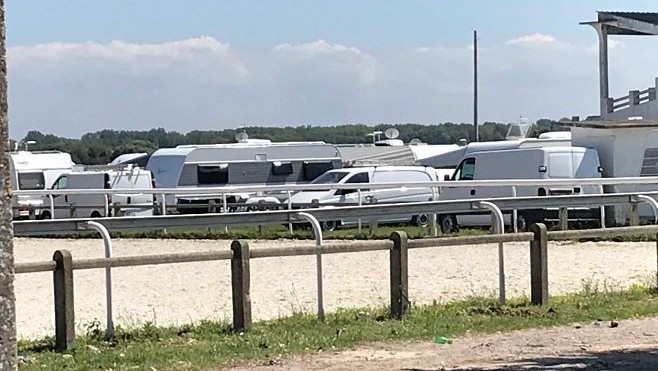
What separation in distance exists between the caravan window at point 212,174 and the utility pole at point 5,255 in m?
32.3

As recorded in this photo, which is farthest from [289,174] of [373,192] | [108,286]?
A: [108,286]

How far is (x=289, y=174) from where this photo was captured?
3753 cm

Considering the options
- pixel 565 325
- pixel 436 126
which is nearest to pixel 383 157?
pixel 565 325

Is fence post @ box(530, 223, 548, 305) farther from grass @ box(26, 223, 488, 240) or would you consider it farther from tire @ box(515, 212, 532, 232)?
tire @ box(515, 212, 532, 232)

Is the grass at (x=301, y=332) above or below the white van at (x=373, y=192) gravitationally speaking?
below

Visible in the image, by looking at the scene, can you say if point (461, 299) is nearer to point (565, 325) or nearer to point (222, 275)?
point (565, 325)

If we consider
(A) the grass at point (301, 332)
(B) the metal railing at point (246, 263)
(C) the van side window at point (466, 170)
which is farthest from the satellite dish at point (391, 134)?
(A) the grass at point (301, 332)

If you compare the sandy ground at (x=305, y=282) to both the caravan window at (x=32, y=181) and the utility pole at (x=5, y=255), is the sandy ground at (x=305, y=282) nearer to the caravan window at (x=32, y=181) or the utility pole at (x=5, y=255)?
the utility pole at (x=5, y=255)

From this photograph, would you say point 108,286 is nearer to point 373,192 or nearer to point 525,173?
point 373,192

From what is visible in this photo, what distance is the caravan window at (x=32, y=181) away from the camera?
3909 centimetres

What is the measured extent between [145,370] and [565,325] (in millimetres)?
4563

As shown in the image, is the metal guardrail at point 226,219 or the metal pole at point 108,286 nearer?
the metal pole at point 108,286

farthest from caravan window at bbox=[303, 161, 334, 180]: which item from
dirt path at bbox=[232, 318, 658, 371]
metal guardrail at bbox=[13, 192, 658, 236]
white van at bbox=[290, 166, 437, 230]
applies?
dirt path at bbox=[232, 318, 658, 371]

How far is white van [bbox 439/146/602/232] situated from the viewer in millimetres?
24375
